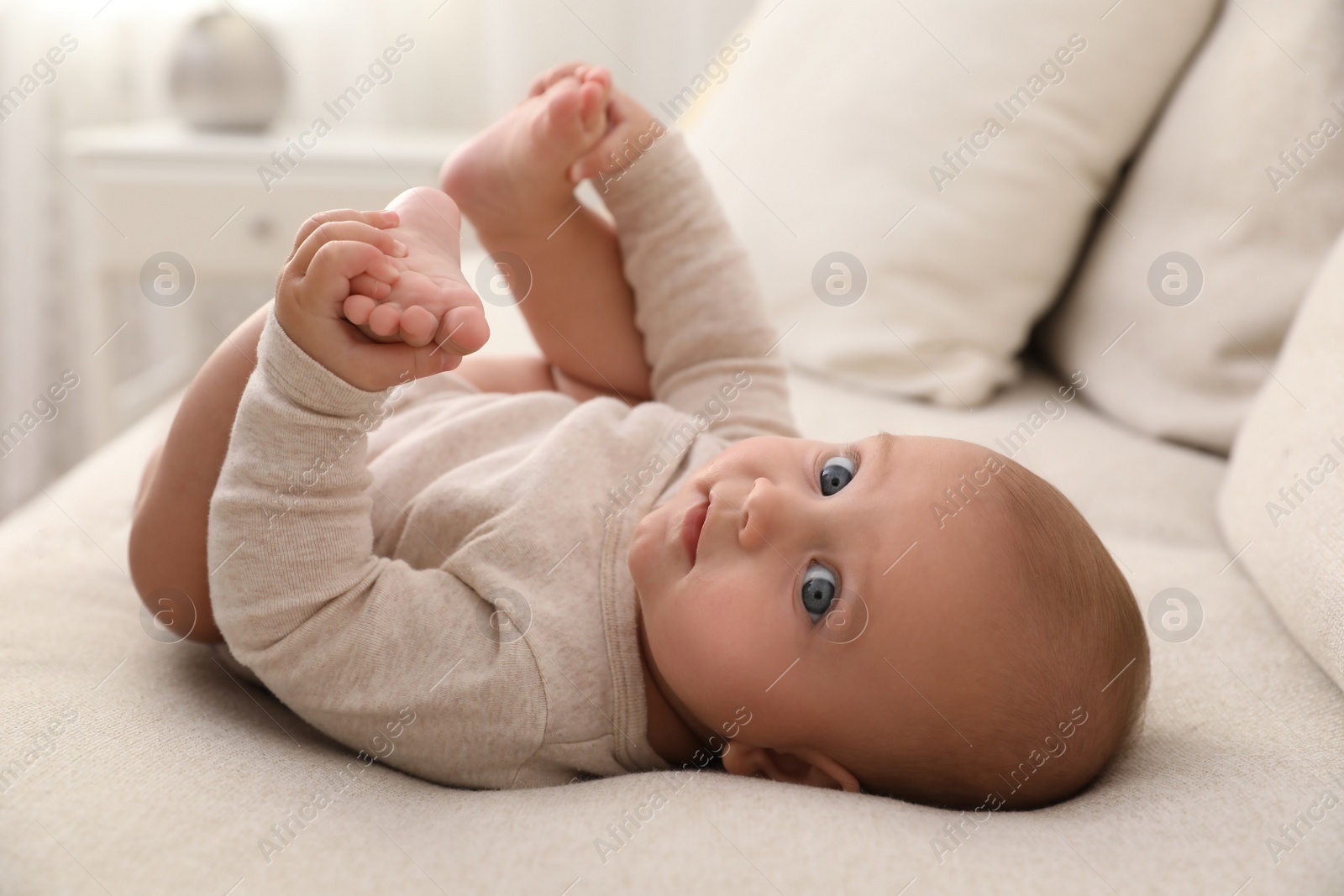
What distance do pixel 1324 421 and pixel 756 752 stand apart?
0.49m

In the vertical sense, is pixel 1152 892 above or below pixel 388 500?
above

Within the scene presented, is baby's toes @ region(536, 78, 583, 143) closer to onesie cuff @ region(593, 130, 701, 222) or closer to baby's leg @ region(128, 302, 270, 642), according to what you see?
onesie cuff @ region(593, 130, 701, 222)

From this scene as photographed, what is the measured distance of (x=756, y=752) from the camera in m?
0.71

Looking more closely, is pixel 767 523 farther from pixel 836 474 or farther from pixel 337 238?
pixel 337 238

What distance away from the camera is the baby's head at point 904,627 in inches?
24.9

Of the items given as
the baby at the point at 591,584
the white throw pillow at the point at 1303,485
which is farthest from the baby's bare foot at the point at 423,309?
the white throw pillow at the point at 1303,485

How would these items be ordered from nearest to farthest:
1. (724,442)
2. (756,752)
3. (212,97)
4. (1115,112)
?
(756,752)
(724,442)
(1115,112)
(212,97)

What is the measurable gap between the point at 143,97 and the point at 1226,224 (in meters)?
2.15

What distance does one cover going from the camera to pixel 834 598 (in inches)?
25.8

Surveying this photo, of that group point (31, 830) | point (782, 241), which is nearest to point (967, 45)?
point (782, 241)

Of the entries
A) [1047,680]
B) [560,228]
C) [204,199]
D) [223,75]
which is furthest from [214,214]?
[1047,680]

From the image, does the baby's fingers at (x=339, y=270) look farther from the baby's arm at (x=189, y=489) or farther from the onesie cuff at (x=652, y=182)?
the onesie cuff at (x=652, y=182)

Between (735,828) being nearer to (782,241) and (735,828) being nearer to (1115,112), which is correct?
(782,241)

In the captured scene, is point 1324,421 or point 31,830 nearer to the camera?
point 31,830
